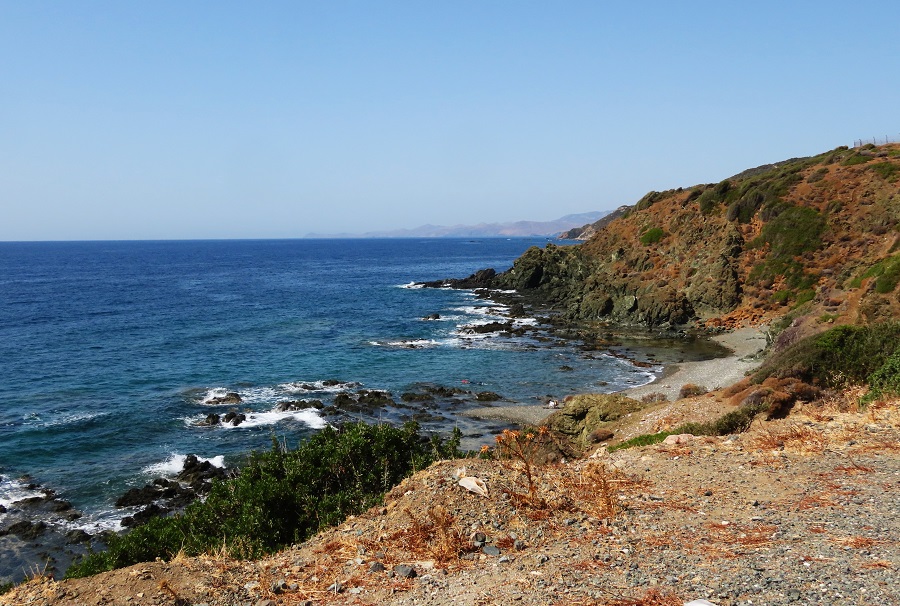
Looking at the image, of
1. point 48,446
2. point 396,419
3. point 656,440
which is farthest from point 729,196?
point 48,446

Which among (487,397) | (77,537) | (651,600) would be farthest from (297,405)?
(651,600)

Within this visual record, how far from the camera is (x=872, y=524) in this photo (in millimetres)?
7586

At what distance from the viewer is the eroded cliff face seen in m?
55.4

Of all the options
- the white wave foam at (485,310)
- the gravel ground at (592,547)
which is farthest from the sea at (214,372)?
the gravel ground at (592,547)

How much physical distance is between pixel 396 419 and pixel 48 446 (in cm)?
1838

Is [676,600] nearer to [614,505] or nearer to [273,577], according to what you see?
[614,505]

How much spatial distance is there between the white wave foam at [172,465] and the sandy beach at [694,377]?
46.4 feet

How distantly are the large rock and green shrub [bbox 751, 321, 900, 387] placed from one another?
670cm

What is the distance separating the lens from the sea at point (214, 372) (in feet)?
98.5

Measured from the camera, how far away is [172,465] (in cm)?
2895

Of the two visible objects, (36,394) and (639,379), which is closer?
(36,394)

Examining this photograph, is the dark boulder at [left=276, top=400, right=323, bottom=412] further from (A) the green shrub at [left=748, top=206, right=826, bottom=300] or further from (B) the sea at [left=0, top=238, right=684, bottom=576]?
(A) the green shrub at [left=748, top=206, right=826, bottom=300]

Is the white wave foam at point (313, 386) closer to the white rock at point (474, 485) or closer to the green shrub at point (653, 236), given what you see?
the white rock at point (474, 485)

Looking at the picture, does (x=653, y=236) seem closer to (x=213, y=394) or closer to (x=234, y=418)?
(x=213, y=394)
